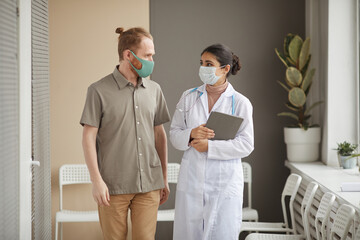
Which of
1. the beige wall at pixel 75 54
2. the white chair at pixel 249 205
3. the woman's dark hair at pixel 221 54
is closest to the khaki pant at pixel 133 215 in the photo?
the woman's dark hair at pixel 221 54

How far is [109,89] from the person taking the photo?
257 cm

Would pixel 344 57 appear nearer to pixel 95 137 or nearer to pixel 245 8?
pixel 245 8

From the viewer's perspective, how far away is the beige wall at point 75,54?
4617mm

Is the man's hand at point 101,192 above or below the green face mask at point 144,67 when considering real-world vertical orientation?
below

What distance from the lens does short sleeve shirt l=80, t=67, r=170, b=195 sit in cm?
256

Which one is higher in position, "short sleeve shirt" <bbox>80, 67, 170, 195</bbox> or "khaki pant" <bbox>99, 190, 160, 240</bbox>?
"short sleeve shirt" <bbox>80, 67, 170, 195</bbox>

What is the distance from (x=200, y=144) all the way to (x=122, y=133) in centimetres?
51

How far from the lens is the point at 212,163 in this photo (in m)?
2.89

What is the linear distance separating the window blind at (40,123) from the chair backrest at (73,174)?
1.20 metres

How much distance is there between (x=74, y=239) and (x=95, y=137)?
2468mm

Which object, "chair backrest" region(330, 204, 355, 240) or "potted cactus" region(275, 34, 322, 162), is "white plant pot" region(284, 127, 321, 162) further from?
"chair backrest" region(330, 204, 355, 240)

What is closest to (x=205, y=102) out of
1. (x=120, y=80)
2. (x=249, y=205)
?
(x=120, y=80)

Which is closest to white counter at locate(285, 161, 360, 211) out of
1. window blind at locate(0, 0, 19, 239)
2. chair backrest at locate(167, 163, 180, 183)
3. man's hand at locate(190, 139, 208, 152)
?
man's hand at locate(190, 139, 208, 152)

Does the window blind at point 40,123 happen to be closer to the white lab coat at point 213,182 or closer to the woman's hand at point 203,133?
the white lab coat at point 213,182
